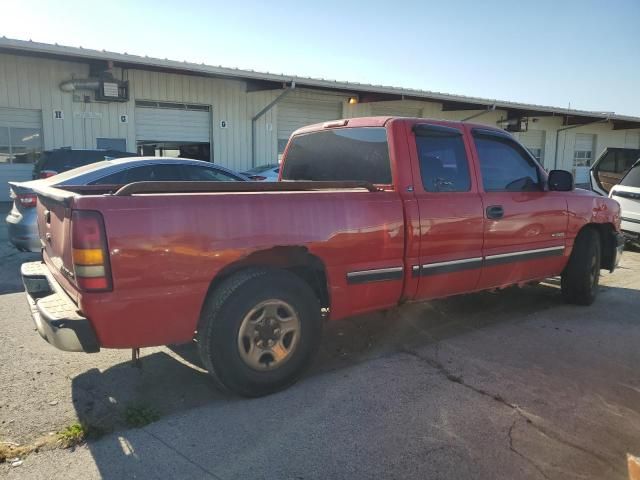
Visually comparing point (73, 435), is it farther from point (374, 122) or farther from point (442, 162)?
point (442, 162)

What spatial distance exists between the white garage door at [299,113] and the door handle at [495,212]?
14603 millimetres

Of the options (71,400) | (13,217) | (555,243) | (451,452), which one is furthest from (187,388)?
(13,217)

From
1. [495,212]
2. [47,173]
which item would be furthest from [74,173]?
[495,212]

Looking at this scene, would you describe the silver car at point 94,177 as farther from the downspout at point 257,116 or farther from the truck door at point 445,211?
the downspout at point 257,116

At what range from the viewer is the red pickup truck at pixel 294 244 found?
2.99 meters

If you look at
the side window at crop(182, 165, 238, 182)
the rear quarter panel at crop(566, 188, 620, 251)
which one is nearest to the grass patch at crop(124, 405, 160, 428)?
the rear quarter panel at crop(566, 188, 620, 251)

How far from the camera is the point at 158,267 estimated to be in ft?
10.0

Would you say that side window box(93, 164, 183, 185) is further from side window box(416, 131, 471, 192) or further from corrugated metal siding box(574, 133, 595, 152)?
corrugated metal siding box(574, 133, 595, 152)

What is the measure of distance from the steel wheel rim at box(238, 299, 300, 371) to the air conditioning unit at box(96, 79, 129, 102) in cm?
1274

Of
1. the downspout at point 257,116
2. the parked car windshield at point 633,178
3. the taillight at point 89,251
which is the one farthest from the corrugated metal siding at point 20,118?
the parked car windshield at point 633,178

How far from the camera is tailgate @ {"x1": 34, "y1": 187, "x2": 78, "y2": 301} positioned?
3049 mm

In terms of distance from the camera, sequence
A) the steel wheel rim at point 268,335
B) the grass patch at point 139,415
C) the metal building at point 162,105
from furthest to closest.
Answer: the metal building at point 162,105 → the steel wheel rim at point 268,335 → the grass patch at point 139,415

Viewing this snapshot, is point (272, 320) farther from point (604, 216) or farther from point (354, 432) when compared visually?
point (604, 216)

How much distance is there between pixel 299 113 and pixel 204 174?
11.9 metres
